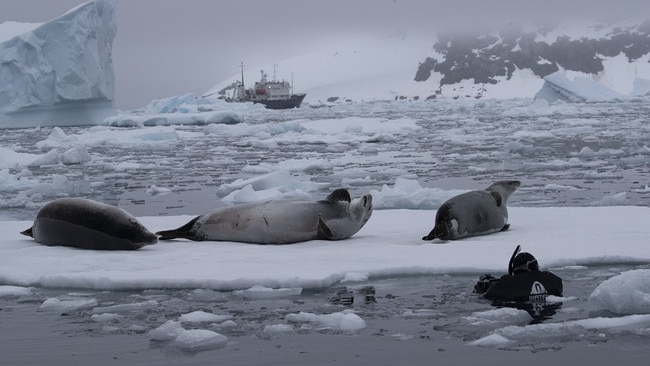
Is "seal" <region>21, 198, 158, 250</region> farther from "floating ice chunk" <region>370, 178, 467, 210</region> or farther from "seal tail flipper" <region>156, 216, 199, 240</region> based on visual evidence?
"floating ice chunk" <region>370, 178, 467, 210</region>

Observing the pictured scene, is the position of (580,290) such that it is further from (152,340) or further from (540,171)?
(540,171)

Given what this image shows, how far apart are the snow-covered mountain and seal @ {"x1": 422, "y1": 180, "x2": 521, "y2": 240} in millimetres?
118406

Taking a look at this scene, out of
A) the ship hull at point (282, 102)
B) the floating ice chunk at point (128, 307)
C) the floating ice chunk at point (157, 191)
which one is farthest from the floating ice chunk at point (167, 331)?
the ship hull at point (282, 102)

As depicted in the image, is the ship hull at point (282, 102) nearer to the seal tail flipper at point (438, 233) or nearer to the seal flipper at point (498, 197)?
the seal flipper at point (498, 197)

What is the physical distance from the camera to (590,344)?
10.4ft

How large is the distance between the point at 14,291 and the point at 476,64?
476 feet

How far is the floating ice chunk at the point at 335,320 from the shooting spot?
11.5 feet

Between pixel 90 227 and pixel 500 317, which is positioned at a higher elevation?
pixel 90 227

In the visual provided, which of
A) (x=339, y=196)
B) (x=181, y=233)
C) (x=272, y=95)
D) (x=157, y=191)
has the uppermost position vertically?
(x=272, y=95)

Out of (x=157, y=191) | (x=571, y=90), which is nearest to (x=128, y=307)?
(x=157, y=191)

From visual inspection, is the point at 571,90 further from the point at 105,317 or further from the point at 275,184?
the point at 105,317

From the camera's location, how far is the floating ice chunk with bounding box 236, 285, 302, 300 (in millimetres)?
4172

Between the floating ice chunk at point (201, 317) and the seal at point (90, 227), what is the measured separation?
1.92 m

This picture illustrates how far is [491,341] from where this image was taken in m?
3.23
